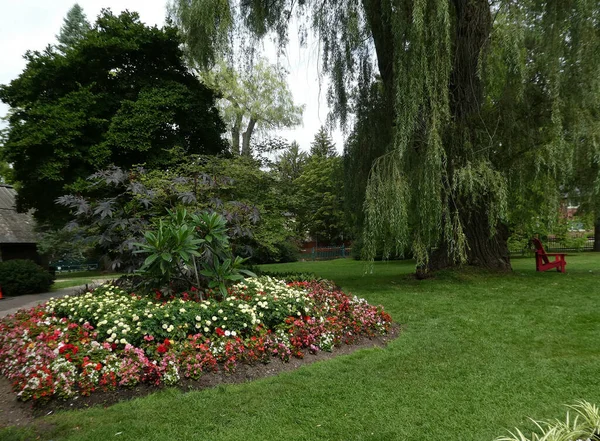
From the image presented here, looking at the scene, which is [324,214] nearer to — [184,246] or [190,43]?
[190,43]

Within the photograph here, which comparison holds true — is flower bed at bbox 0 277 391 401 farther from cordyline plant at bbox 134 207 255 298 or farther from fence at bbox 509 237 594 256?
fence at bbox 509 237 594 256

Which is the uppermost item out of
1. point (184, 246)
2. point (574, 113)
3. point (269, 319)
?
point (574, 113)

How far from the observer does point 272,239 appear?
792cm

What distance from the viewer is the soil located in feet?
11.1

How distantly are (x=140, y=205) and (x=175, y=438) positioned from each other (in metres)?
5.19

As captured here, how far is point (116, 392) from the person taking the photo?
3656 mm

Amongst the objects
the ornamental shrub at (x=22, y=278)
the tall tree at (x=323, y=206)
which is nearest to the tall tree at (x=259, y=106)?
the tall tree at (x=323, y=206)

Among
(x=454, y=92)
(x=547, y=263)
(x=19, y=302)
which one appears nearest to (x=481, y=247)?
(x=547, y=263)

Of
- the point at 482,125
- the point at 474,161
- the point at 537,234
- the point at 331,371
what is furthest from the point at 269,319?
the point at 537,234

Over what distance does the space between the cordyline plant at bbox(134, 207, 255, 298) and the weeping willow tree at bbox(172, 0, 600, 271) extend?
3.31 m

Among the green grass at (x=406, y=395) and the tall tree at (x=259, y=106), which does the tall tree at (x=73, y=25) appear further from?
the green grass at (x=406, y=395)

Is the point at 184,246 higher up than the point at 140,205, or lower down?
lower down

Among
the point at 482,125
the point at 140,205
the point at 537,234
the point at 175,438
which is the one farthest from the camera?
the point at 537,234

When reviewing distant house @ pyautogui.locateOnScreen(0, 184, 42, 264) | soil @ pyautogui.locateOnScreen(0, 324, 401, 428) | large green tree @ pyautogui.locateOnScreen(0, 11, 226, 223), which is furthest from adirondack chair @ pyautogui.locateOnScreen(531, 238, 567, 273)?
distant house @ pyautogui.locateOnScreen(0, 184, 42, 264)
